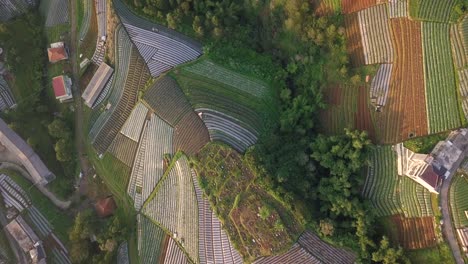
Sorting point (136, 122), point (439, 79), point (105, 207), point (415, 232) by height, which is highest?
point (439, 79)

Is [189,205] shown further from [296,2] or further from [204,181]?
[296,2]

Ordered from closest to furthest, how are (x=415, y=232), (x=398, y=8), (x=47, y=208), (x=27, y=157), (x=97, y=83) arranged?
(x=415, y=232) → (x=398, y=8) → (x=47, y=208) → (x=27, y=157) → (x=97, y=83)

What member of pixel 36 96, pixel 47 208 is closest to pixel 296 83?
pixel 36 96

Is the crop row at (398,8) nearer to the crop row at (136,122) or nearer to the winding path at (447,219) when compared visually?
the winding path at (447,219)

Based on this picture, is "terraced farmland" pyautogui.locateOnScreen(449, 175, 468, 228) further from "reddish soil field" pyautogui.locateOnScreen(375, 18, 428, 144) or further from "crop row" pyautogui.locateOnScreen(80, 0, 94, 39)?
"crop row" pyautogui.locateOnScreen(80, 0, 94, 39)

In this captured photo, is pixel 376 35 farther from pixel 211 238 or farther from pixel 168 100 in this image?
pixel 211 238

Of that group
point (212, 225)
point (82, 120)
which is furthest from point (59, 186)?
point (212, 225)

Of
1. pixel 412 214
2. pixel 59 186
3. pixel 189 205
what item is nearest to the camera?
pixel 412 214
